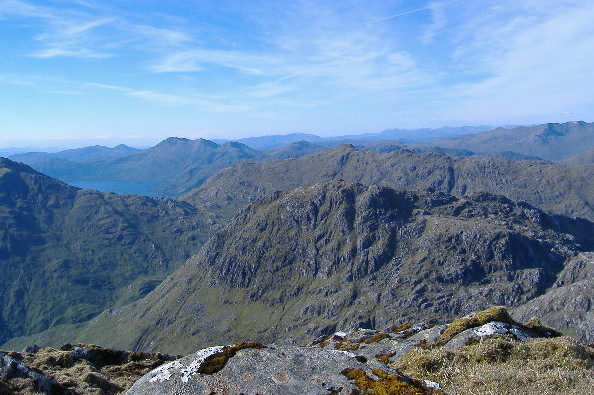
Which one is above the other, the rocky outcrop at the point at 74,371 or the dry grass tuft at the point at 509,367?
the dry grass tuft at the point at 509,367

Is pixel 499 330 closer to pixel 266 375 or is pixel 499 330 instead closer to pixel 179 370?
pixel 266 375

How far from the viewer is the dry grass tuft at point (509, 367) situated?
69.6 feet

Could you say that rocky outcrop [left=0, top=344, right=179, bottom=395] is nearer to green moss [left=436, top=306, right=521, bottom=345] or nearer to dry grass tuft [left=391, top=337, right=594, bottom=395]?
dry grass tuft [left=391, top=337, right=594, bottom=395]

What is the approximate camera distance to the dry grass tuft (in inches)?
835

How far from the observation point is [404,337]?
43.4 m

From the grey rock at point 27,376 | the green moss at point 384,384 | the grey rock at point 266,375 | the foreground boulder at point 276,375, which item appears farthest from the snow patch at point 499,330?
the grey rock at point 27,376

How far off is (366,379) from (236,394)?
6.87 meters

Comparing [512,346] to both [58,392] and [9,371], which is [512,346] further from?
[9,371]

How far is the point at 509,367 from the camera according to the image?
2402 cm

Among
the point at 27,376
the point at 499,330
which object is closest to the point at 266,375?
the point at 27,376

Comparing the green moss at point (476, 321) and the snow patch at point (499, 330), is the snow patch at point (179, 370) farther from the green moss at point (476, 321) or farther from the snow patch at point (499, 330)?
the snow patch at point (499, 330)

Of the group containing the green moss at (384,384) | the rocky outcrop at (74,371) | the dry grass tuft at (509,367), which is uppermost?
the green moss at (384,384)

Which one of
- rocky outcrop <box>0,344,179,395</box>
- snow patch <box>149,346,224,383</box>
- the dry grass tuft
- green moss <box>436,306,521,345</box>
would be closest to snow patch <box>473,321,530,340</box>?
green moss <box>436,306,521,345</box>

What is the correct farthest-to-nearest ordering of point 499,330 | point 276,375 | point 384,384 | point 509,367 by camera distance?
1. point 499,330
2. point 509,367
3. point 276,375
4. point 384,384
